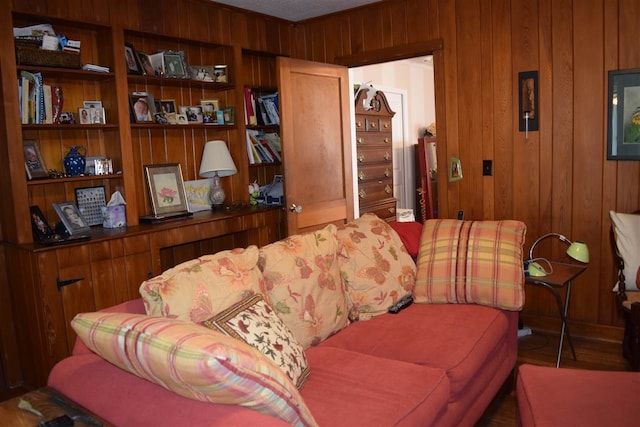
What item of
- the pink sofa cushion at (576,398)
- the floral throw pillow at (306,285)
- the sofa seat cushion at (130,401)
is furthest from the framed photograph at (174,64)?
the pink sofa cushion at (576,398)

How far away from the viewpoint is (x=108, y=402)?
138 cm

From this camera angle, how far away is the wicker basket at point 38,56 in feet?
9.75

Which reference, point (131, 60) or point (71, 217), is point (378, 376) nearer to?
point (71, 217)

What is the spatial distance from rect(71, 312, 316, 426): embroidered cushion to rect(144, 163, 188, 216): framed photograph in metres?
2.47

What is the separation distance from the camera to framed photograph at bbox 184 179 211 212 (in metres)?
4.08

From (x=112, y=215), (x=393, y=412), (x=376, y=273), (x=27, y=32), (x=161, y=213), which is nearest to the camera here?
(x=393, y=412)

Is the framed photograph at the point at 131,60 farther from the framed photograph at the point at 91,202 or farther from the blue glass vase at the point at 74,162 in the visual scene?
the framed photograph at the point at 91,202

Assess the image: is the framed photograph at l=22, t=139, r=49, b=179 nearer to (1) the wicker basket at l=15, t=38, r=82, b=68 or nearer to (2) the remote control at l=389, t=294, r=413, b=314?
(1) the wicker basket at l=15, t=38, r=82, b=68

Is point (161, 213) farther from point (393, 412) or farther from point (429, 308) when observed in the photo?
point (393, 412)

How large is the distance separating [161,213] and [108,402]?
2.45 meters

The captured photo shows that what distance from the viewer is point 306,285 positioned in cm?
225

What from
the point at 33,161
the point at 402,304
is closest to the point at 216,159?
the point at 33,161

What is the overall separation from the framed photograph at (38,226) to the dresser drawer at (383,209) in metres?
3.18

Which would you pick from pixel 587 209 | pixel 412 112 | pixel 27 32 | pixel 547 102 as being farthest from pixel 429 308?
pixel 412 112
